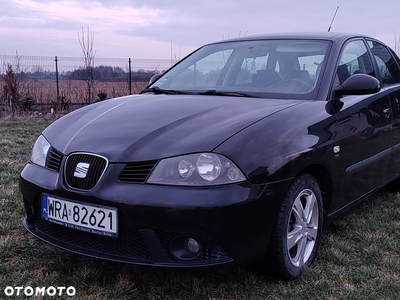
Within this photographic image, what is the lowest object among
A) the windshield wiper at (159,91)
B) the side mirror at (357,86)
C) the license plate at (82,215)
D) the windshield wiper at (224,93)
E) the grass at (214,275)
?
the grass at (214,275)

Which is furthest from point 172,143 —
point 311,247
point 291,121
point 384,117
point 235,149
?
point 384,117

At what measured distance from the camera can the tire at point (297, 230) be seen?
7.28 ft

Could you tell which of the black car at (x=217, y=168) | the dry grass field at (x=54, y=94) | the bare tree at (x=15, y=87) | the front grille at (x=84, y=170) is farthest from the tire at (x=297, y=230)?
the dry grass field at (x=54, y=94)

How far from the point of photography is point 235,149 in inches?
82.0

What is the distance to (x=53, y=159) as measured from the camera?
7.89 ft

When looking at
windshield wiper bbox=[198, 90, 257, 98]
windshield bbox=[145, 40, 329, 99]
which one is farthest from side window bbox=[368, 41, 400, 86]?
windshield wiper bbox=[198, 90, 257, 98]

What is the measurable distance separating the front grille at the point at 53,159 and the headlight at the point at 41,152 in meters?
0.05

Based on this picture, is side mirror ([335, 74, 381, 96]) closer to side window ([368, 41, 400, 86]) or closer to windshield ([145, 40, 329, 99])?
windshield ([145, 40, 329, 99])

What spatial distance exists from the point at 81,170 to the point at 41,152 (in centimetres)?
49

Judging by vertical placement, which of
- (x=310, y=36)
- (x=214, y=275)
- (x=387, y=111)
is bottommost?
(x=214, y=275)

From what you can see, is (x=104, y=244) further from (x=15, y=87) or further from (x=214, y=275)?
(x=15, y=87)

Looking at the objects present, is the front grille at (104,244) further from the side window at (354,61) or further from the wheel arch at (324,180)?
the side window at (354,61)

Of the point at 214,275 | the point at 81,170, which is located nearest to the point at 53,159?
the point at 81,170

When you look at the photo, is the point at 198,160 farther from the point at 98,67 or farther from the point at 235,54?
the point at 98,67
